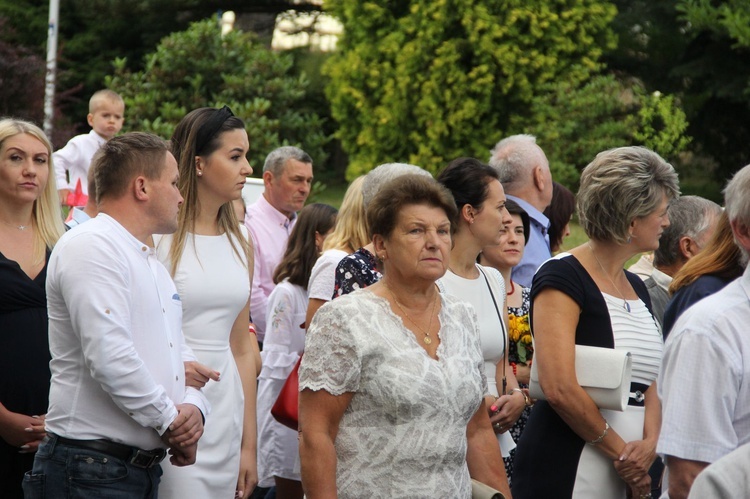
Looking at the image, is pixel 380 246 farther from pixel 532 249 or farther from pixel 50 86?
pixel 50 86

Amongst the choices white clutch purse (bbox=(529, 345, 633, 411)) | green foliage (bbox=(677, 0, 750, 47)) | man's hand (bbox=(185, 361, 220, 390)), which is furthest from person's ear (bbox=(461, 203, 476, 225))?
green foliage (bbox=(677, 0, 750, 47))

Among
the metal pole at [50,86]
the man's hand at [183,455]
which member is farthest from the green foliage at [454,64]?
the man's hand at [183,455]

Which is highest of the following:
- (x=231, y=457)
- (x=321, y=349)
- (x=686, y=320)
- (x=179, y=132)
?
(x=179, y=132)

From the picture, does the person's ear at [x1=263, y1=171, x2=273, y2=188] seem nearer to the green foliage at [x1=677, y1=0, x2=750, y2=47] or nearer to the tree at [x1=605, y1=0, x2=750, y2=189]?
the green foliage at [x1=677, y1=0, x2=750, y2=47]

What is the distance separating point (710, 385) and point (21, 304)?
10.1ft

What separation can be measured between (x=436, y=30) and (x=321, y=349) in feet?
53.0

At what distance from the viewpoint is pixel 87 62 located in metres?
28.3

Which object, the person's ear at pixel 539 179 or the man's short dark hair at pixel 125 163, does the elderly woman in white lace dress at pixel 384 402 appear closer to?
the man's short dark hair at pixel 125 163

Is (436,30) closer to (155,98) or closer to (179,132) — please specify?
(155,98)

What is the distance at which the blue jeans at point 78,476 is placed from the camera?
3674 millimetres

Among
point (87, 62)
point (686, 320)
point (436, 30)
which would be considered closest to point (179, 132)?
point (686, 320)

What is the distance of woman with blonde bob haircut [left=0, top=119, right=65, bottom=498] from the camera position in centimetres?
462

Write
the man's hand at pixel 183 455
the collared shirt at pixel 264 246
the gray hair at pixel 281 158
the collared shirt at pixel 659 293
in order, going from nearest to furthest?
1. the man's hand at pixel 183 455
2. the collared shirt at pixel 659 293
3. the collared shirt at pixel 264 246
4. the gray hair at pixel 281 158

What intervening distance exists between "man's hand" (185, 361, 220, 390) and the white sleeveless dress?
1.01 ft
